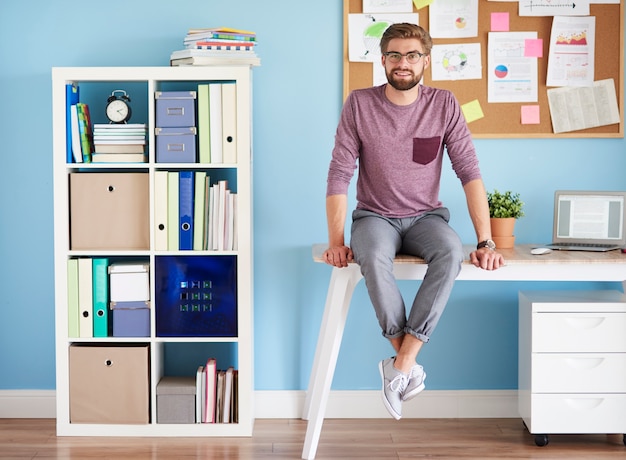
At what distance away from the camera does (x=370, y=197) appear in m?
2.88

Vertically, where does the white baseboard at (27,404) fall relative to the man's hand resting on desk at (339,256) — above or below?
below

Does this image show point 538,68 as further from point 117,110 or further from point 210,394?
point 210,394

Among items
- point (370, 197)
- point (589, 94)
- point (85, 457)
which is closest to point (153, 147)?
point (370, 197)

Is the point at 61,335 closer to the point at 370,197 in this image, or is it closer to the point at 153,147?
the point at 153,147

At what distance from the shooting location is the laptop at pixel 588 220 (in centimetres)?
300

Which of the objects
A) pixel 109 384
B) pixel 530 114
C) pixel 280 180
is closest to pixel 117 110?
pixel 280 180

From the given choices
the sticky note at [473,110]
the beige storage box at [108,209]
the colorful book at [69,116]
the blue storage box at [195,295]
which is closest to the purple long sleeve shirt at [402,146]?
the sticky note at [473,110]

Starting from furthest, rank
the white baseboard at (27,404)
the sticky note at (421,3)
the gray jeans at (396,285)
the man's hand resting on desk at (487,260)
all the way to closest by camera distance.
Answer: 1. the white baseboard at (27,404)
2. the sticky note at (421,3)
3. the man's hand resting on desk at (487,260)
4. the gray jeans at (396,285)

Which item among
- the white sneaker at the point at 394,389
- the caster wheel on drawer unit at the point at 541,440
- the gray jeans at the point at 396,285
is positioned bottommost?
the caster wheel on drawer unit at the point at 541,440

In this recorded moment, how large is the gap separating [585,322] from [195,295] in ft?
4.56

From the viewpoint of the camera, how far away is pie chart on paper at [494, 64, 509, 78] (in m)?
3.22

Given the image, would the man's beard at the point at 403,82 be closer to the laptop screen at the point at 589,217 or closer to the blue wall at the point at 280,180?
the blue wall at the point at 280,180

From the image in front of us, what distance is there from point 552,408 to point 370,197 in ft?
3.19

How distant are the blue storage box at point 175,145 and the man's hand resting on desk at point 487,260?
108 cm
